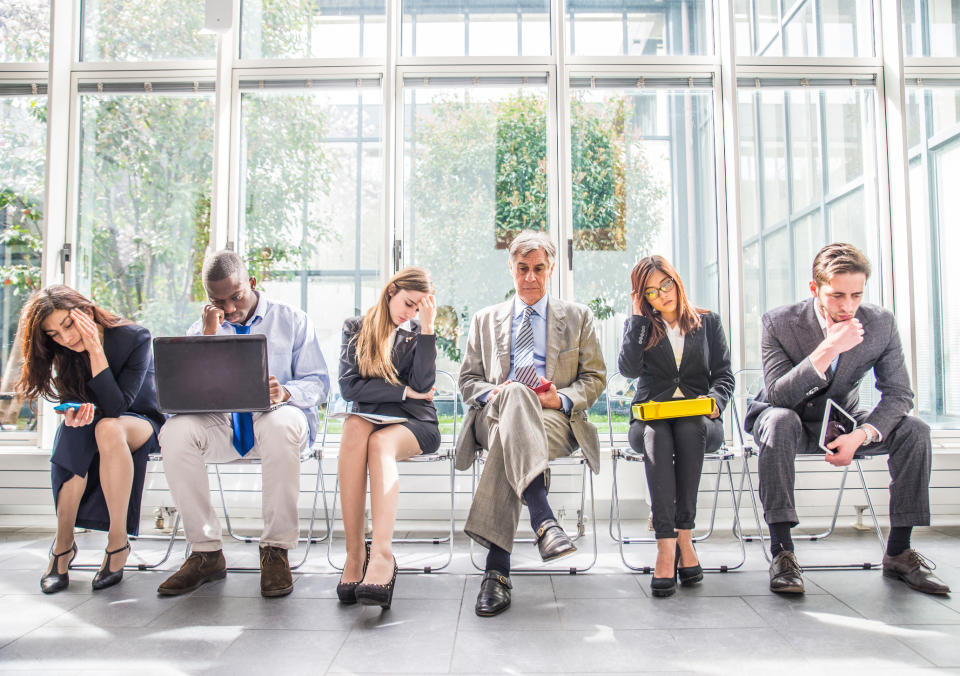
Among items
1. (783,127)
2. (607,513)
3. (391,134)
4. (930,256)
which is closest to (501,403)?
(607,513)

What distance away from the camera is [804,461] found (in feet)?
11.8

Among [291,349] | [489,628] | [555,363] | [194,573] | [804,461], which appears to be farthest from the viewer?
[804,461]

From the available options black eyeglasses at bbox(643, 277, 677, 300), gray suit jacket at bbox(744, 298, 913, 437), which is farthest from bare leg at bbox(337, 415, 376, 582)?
gray suit jacket at bbox(744, 298, 913, 437)

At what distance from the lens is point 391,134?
3.99m

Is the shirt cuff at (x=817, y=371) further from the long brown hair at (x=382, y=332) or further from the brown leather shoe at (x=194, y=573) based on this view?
the brown leather shoe at (x=194, y=573)

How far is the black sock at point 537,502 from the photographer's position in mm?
2406

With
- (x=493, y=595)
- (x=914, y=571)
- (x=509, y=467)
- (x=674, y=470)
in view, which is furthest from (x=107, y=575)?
(x=914, y=571)

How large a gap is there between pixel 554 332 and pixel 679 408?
0.66 metres

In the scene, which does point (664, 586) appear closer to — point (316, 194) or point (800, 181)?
point (800, 181)

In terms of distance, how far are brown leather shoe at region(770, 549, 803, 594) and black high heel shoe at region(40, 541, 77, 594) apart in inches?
110

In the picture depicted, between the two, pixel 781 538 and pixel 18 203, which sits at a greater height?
pixel 18 203

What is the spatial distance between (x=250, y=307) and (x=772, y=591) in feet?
8.18

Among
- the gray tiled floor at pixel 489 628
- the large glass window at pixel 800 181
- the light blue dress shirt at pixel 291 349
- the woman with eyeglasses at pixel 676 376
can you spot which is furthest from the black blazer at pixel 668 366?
the light blue dress shirt at pixel 291 349

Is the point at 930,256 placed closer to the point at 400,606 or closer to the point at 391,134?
the point at 391,134
